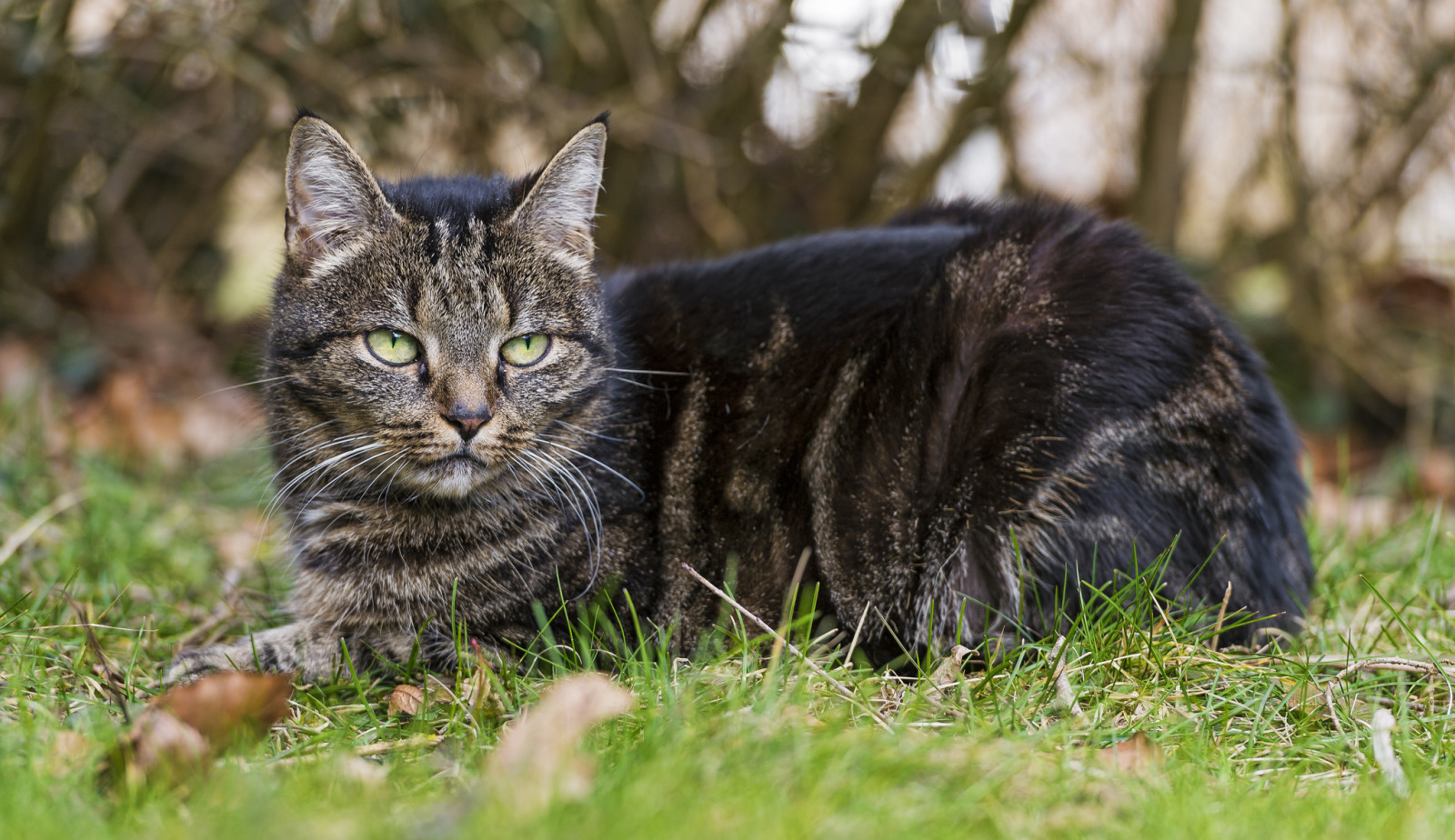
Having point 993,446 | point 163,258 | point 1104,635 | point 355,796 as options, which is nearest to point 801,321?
point 993,446

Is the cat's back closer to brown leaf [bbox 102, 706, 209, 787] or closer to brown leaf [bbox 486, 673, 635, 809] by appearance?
brown leaf [bbox 486, 673, 635, 809]

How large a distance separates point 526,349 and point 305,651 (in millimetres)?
813

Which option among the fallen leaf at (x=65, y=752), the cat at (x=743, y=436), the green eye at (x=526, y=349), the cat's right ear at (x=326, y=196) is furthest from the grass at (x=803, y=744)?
the cat's right ear at (x=326, y=196)

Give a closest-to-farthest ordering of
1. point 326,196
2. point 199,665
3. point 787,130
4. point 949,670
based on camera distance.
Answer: point 949,670, point 199,665, point 326,196, point 787,130

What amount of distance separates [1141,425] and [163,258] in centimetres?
529

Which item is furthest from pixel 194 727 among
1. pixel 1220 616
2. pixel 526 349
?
pixel 1220 616

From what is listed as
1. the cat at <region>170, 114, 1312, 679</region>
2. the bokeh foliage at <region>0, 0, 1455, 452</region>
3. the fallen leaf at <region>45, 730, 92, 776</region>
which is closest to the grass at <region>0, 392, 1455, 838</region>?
the fallen leaf at <region>45, 730, 92, 776</region>

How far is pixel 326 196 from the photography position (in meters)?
2.51

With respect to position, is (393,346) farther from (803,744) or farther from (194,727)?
(803,744)

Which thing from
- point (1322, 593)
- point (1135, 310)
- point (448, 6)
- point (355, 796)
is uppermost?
point (448, 6)

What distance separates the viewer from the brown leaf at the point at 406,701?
2189 millimetres

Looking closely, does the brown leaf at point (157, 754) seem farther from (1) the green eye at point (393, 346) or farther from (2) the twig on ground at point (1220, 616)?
(2) the twig on ground at point (1220, 616)

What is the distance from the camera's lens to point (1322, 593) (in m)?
2.99

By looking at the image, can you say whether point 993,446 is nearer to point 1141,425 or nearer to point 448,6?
point 1141,425
